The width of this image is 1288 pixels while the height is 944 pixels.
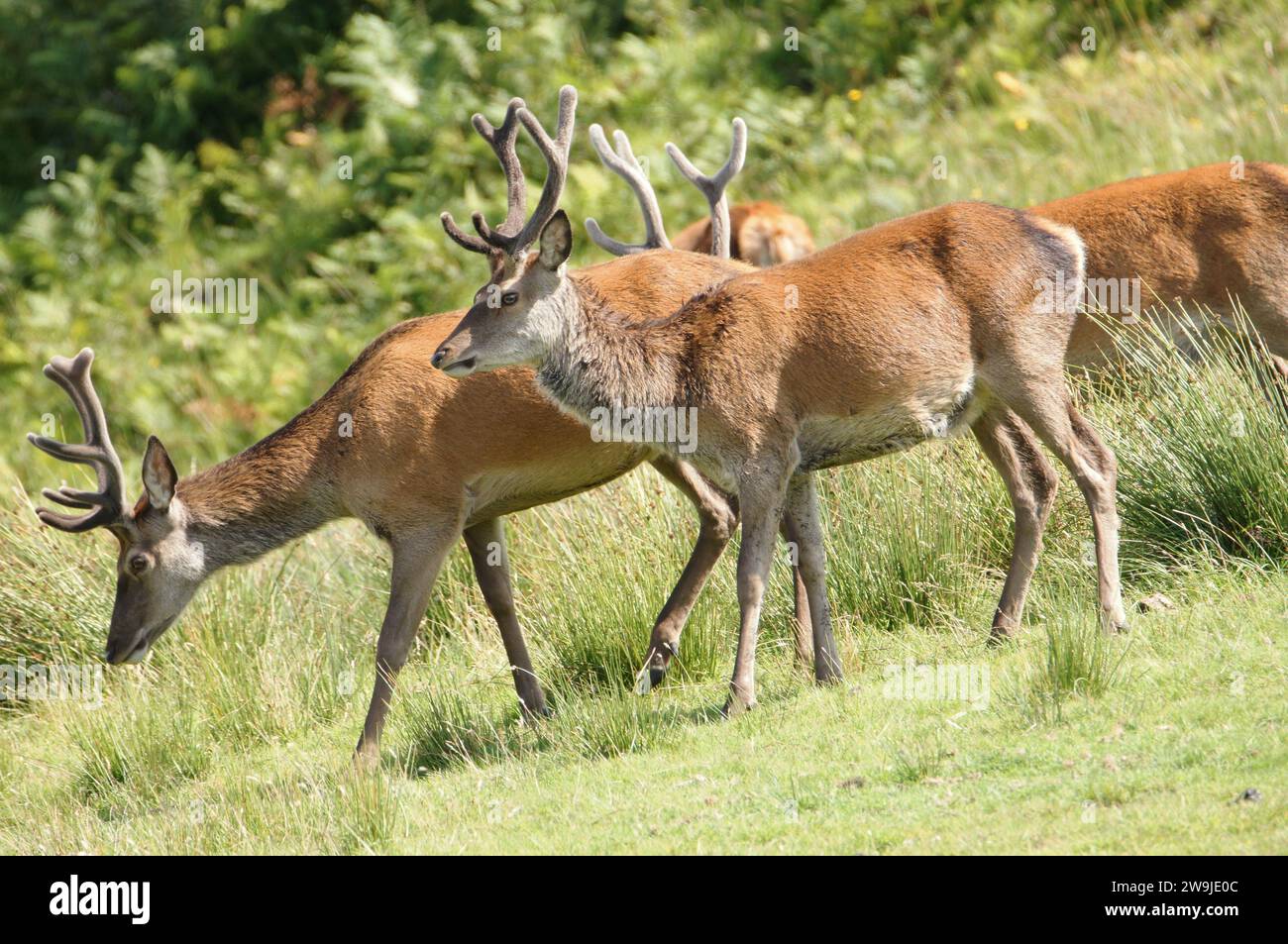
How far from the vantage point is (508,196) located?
765 cm

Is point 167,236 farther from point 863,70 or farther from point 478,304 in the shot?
point 478,304

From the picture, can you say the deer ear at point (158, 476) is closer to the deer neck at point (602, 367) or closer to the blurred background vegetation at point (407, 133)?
the deer neck at point (602, 367)

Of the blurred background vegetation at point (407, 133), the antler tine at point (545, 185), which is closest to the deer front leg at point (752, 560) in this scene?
the antler tine at point (545, 185)

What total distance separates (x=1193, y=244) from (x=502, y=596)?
420 centimetres

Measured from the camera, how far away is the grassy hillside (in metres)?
6.21

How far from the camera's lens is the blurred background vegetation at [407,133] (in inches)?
675

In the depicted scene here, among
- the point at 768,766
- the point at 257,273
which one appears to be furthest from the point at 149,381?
the point at 768,766

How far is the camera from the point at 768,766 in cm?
662

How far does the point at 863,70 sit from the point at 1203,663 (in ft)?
45.7

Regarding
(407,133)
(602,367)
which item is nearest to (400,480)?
(602,367)

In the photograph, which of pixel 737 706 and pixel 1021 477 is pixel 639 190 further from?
pixel 737 706

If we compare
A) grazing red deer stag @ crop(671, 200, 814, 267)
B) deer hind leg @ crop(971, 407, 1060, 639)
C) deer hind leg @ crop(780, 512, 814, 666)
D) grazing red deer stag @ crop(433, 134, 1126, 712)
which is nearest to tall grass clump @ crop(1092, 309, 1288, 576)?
deer hind leg @ crop(971, 407, 1060, 639)

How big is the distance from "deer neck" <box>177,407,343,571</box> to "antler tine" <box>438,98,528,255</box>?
153 centimetres

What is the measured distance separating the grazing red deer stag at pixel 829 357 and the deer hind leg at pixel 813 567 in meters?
0.01
